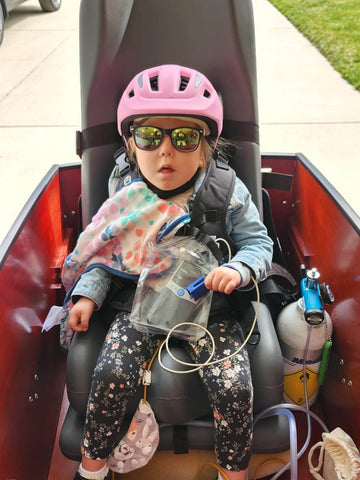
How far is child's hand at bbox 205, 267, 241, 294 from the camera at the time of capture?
1.08m

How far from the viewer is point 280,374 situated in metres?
1.14

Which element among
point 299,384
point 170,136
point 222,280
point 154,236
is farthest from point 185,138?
point 299,384

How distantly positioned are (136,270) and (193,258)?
0.14 m

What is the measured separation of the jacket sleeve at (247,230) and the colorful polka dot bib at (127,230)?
0.48ft

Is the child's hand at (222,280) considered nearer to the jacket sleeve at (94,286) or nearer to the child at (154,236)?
the child at (154,236)

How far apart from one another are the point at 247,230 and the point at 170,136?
Answer: 1.01 ft

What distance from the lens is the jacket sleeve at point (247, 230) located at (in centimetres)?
122

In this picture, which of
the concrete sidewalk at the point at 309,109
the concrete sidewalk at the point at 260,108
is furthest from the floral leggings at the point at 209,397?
the concrete sidewalk at the point at 309,109

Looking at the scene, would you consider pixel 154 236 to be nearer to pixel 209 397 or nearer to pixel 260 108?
pixel 209 397

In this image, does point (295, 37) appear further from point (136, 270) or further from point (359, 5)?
point (136, 270)

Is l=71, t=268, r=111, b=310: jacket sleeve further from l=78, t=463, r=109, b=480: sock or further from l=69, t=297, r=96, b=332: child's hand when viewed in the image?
l=78, t=463, r=109, b=480: sock

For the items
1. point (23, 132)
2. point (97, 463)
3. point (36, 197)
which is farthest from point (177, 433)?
point (23, 132)

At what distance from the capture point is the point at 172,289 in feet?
3.91

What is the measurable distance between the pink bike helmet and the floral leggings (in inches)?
21.5
